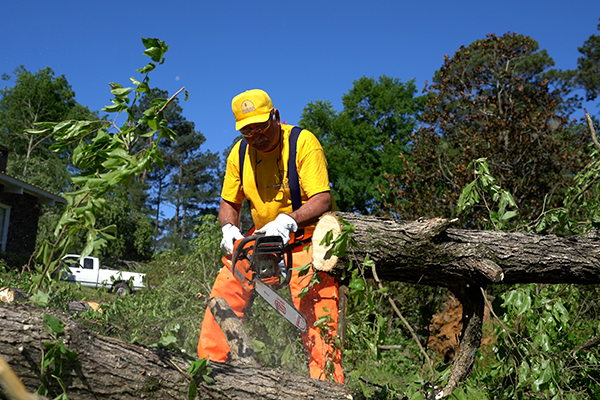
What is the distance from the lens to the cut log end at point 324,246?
254 cm

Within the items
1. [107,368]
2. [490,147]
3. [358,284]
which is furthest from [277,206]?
[490,147]

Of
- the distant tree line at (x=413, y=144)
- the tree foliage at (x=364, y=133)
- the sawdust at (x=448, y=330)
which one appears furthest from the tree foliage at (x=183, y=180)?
the sawdust at (x=448, y=330)

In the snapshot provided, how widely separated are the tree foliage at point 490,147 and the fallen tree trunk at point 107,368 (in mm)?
6134

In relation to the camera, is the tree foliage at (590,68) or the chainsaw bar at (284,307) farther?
the tree foliage at (590,68)

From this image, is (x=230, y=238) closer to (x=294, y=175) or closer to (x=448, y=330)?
(x=294, y=175)

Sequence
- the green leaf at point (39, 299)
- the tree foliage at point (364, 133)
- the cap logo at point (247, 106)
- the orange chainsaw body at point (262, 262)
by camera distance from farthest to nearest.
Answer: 1. the tree foliage at point (364, 133)
2. the cap logo at point (247, 106)
3. the orange chainsaw body at point (262, 262)
4. the green leaf at point (39, 299)

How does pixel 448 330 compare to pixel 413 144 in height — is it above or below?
below

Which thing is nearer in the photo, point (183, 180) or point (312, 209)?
point (312, 209)

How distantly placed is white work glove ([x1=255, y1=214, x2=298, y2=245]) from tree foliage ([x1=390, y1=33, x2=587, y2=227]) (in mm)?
5200

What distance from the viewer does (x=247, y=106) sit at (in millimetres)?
3117

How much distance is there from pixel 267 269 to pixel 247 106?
1062 mm

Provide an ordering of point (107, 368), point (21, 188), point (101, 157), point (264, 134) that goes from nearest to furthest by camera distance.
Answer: point (107, 368), point (101, 157), point (264, 134), point (21, 188)

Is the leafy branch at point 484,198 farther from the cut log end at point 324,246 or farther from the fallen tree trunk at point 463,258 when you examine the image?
the cut log end at point 324,246

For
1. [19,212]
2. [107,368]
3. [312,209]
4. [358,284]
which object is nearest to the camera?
[107,368]
